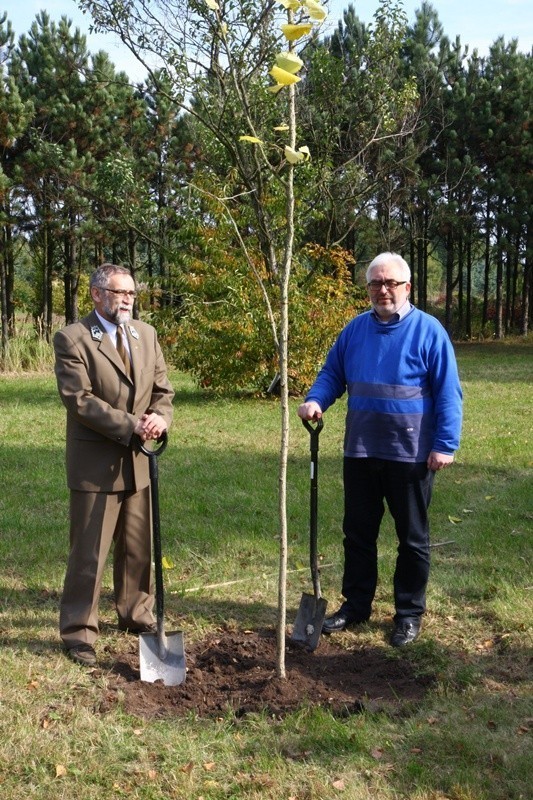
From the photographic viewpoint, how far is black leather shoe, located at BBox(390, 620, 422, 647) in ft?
16.3

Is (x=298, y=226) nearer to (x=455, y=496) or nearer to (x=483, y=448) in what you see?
(x=483, y=448)

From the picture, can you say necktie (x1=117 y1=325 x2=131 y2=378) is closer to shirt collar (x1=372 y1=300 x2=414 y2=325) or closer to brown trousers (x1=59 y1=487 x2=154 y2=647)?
brown trousers (x1=59 y1=487 x2=154 y2=647)

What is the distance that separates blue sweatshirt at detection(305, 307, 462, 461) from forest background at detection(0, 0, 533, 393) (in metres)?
5.21

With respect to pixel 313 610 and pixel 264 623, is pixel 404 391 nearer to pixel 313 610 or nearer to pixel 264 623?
pixel 313 610

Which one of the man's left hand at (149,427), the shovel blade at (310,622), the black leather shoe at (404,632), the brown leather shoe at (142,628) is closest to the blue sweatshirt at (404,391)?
the shovel blade at (310,622)

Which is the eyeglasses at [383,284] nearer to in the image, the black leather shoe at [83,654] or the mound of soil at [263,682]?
the mound of soil at [263,682]

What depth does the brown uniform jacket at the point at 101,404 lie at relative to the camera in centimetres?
454

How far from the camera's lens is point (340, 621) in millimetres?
5215

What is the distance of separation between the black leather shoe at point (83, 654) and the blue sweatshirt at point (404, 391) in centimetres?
175

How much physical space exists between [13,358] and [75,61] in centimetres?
1113

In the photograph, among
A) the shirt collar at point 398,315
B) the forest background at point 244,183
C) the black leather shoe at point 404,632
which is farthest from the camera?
the forest background at point 244,183

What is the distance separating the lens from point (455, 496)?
27.7ft

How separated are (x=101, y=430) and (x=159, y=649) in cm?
115

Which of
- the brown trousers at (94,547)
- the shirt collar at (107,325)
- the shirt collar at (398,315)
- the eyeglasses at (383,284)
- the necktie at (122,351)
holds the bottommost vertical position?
the brown trousers at (94,547)
